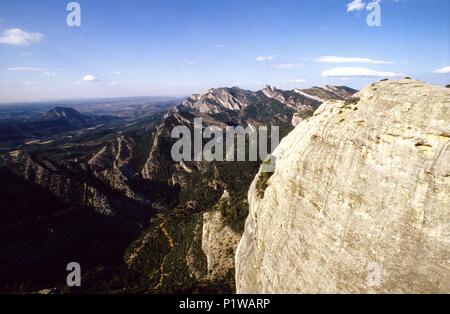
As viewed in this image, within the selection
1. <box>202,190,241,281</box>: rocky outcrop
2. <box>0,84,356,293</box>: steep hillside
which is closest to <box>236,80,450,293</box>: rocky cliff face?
<box>0,84,356,293</box>: steep hillside

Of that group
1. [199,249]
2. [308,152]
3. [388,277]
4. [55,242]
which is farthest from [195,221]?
[388,277]

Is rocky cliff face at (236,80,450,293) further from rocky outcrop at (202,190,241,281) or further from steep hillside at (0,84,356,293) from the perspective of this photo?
rocky outcrop at (202,190,241,281)

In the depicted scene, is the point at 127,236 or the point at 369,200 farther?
the point at 127,236

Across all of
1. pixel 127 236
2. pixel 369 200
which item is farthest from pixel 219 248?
pixel 127 236

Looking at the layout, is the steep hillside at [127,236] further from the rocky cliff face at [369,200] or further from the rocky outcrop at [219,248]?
the rocky cliff face at [369,200]

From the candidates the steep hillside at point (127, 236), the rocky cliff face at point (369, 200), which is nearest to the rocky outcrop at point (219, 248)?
the steep hillside at point (127, 236)

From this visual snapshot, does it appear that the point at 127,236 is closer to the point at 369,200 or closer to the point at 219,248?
the point at 219,248

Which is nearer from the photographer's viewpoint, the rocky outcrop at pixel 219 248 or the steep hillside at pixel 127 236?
the rocky outcrop at pixel 219 248

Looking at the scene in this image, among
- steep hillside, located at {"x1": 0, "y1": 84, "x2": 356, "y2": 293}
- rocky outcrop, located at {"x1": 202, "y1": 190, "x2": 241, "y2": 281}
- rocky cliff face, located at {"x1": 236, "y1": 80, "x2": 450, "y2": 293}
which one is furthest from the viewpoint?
steep hillside, located at {"x1": 0, "y1": 84, "x2": 356, "y2": 293}

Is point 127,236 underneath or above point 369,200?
underneath
